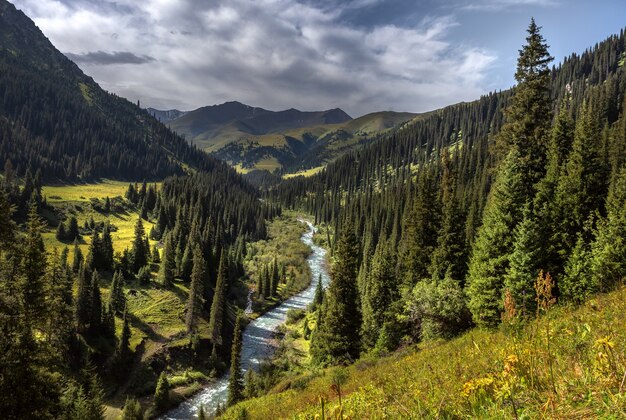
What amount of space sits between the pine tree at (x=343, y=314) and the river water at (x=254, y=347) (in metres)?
25.8

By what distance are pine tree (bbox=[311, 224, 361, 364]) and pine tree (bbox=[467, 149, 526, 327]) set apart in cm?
1456

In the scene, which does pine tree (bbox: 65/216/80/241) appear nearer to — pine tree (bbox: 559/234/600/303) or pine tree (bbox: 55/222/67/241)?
pine tree (bbox: 55/222/67/241)

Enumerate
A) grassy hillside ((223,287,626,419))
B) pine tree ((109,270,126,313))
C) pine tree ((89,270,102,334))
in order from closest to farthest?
grassy hillside ((223,287,626,419)) → pine tree ((89,270,102,334)) → pine tree ((109,270,126,313))

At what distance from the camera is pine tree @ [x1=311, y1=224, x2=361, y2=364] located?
1531 inches

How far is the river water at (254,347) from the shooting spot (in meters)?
54.7

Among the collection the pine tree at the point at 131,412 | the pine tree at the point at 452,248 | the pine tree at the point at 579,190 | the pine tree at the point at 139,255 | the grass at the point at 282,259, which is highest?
the pine tree at the point at 579,190

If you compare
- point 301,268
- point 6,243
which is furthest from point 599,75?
point 6,243

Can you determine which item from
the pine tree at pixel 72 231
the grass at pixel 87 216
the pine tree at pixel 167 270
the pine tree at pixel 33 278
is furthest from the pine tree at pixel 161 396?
the pine tree at pixel 72 231

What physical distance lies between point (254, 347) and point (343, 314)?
41.3 metres

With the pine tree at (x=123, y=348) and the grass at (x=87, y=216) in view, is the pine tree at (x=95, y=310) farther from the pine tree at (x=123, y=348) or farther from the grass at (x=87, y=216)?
the grass at (x=87, y=216)

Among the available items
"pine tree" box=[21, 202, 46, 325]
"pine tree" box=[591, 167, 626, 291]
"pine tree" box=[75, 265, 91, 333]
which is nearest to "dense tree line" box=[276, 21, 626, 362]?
"pine tree" box=[591, 167, 626, 291]

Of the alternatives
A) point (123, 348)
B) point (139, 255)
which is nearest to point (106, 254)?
point (139, 255)

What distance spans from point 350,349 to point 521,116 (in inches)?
1148

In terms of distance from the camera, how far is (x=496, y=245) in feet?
91.8
